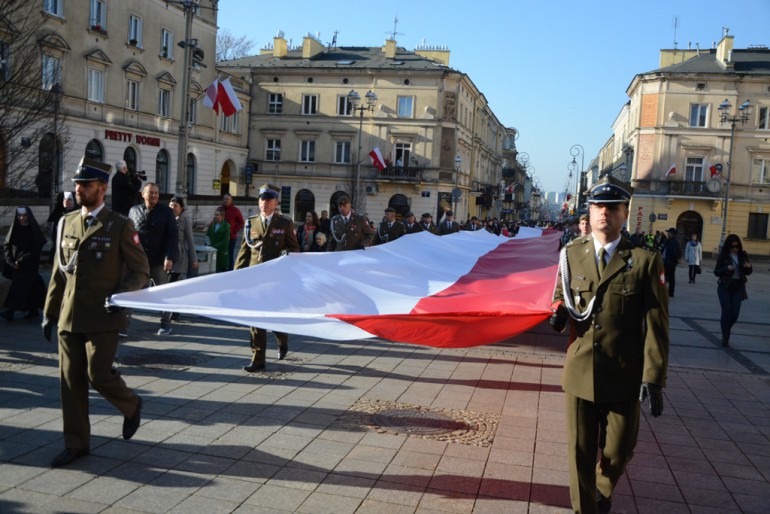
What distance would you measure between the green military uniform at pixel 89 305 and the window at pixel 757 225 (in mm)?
60350

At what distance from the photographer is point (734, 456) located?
6762 millimetres

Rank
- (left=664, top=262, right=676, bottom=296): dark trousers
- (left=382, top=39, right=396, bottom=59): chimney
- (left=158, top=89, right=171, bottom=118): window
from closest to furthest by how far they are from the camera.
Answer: (left=664, top=262, right=676, bottom=296): dark trousers < (left=158, top=89, right=171, bottom=118): window < (left=382, top=39, right=396, bottom=59): chimney

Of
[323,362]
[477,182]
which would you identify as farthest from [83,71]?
[477,182]

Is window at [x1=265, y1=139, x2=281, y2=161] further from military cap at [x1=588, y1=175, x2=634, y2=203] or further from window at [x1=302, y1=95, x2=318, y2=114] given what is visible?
military cap at [x1=588, y1=175, x2=634, y2=203]

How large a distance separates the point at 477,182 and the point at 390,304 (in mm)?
70723

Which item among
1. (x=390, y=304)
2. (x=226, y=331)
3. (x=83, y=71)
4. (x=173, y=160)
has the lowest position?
(x=226, y=331)

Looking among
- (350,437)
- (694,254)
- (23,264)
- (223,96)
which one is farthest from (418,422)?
(694,254)

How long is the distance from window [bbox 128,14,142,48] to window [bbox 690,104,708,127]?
4267 centimetres

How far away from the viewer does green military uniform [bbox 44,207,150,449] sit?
5707 millimetres

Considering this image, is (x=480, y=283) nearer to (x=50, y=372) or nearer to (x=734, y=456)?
(x=734, y=456)

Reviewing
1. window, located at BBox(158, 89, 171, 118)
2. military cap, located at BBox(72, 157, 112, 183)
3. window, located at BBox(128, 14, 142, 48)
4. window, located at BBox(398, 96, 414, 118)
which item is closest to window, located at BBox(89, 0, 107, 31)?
window, located at BBox(128, 14, 142, 48)

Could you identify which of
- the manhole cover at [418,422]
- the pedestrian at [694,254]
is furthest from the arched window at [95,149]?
the manhole cover at [418,422]

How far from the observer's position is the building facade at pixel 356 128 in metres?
61.0

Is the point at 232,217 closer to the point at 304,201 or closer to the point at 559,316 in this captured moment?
the point at 559,316
